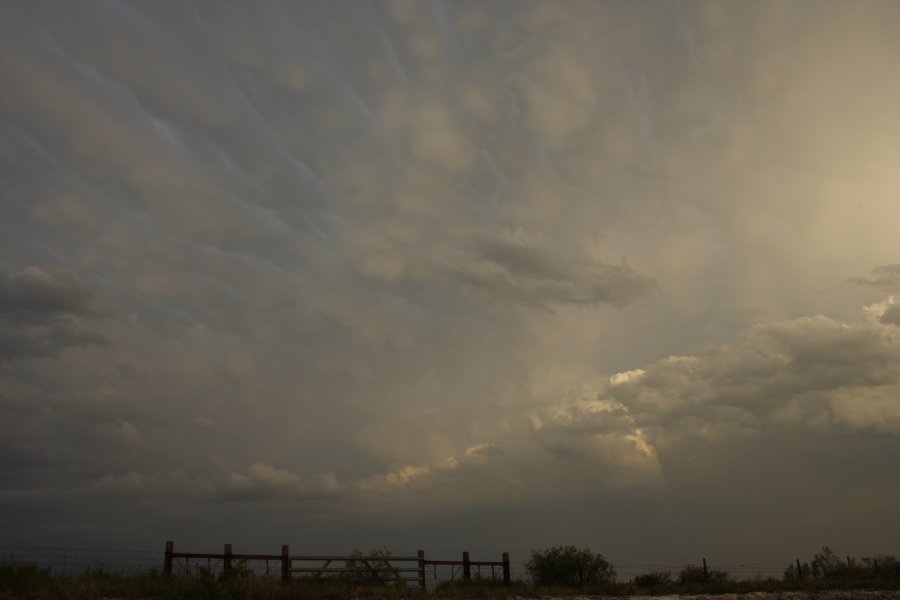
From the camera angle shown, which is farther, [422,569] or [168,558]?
[422,569]

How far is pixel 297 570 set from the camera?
90.3 feet

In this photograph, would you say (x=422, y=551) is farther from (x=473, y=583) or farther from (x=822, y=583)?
(x=822, y=583)

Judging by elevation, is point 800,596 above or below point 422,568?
below

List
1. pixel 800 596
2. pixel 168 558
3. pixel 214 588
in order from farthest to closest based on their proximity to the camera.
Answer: pixel 800 596
pixel 168 558
pixel 214 588

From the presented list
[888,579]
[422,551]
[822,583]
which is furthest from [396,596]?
[888,579]

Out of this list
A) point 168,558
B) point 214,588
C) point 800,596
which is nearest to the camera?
point 214,588

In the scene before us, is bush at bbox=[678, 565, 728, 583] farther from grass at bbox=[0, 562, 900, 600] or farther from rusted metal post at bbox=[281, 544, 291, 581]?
rusted metal post at bbox=[281, 544, 291, 581]

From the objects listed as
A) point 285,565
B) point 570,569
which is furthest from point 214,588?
point 570,569

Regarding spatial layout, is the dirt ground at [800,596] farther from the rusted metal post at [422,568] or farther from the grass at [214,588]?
the rusted metal post at [422,568]

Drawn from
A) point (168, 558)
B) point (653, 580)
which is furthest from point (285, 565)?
point (653, 580)

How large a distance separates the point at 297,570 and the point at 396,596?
16.1ft

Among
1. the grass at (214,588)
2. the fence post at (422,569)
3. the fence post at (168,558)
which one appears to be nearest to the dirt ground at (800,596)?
the grass at (214,588)

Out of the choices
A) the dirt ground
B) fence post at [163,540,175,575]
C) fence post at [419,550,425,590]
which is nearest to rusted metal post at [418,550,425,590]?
fence post at [419,550,425,590]

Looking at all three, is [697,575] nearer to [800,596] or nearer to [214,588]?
[800,596]
